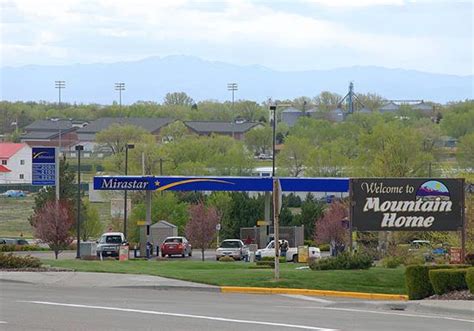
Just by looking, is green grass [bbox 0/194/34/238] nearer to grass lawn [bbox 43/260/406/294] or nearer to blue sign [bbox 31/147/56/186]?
blue sign [bbox 31/147/56/186]

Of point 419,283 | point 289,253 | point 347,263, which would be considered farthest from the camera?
point 289,253

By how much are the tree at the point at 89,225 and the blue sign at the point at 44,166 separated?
16.9 meters

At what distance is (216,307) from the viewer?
20.8m

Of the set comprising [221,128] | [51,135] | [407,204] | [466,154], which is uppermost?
[221,128]

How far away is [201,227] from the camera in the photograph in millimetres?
59062

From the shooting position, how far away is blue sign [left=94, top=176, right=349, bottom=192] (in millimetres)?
50219

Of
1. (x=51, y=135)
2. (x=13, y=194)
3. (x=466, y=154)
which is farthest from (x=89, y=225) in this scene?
(x=51, y=135)

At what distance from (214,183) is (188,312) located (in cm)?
3166

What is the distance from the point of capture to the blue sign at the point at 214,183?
50.2 m

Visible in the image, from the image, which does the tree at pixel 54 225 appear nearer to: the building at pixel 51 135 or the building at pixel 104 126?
the building at pixel 51 135

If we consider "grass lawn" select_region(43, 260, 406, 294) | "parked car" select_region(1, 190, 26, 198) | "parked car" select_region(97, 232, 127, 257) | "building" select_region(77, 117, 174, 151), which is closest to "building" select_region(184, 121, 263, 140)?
"building" select_region(77, 117, 174, 151)

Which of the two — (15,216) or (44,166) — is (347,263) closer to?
(44,166)

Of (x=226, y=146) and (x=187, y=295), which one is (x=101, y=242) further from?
(x=226, y=146)

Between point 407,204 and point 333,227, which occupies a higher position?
point 407,204
